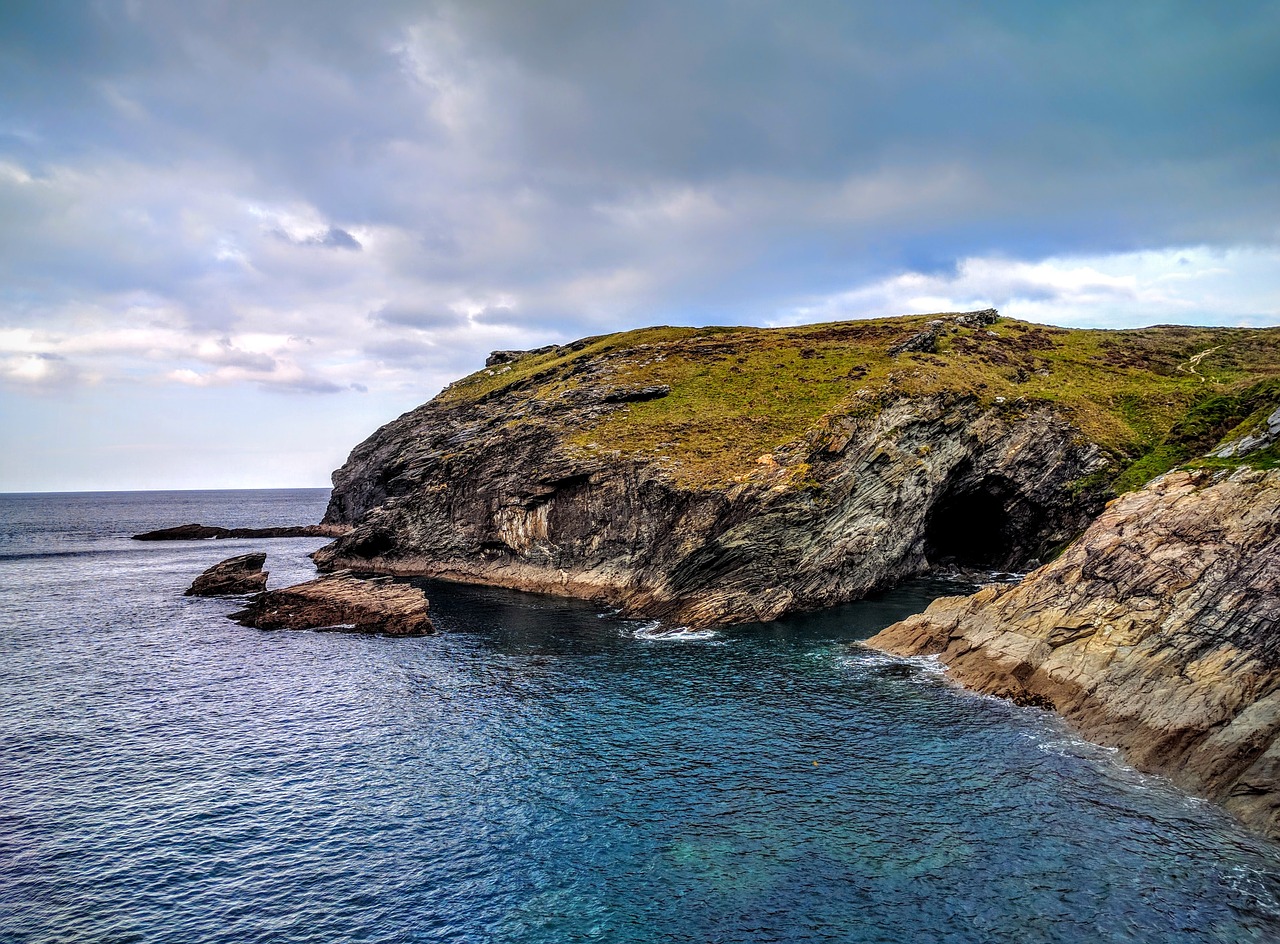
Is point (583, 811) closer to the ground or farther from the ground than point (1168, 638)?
closer to the ground

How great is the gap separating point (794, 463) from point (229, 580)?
6467 centimetres

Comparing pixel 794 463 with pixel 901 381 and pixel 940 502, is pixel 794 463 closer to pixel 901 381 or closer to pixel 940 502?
pixel 901 381

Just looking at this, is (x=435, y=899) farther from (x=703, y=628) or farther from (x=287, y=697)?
(x=703, y=628)

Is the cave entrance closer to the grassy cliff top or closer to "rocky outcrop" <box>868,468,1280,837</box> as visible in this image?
the grassy cliff top

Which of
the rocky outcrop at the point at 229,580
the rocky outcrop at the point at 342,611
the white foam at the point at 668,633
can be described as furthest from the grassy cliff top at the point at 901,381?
the rocky outcrop at the point at 229,580

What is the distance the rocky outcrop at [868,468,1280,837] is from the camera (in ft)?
91.5

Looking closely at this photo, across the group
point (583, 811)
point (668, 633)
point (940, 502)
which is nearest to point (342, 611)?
point (668, 633)

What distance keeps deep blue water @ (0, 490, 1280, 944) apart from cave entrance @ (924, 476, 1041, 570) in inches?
1547

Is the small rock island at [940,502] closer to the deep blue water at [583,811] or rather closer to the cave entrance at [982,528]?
the cave entrance at [982,528]

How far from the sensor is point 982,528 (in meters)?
83.9

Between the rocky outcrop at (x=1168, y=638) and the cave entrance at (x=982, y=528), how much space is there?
34.1m

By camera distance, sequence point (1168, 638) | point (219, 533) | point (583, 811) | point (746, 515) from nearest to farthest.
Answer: point (583, 811) < point (1168, 638) < point (746, 515) < point (219, 533)

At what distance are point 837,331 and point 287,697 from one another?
314 ft

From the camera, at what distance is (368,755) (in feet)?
109
